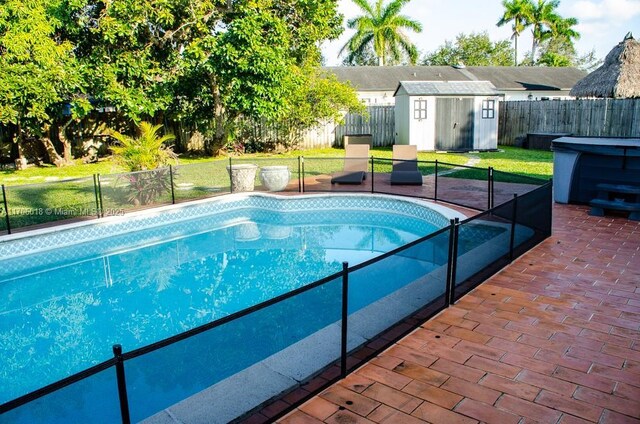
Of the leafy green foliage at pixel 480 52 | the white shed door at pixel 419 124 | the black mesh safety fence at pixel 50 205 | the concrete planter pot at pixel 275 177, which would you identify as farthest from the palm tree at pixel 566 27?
the black mesh safety fence at pixel 50 205

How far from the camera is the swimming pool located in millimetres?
5668

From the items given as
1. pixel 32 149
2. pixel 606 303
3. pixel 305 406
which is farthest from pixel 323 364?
pixel 32 149

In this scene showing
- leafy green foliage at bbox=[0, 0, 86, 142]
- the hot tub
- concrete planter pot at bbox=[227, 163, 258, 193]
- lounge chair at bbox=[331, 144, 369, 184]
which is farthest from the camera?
leafy green foliage at bbox=[0, 0, 86, 142]

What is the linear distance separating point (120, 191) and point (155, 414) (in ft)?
25.8

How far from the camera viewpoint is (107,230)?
9.70 m

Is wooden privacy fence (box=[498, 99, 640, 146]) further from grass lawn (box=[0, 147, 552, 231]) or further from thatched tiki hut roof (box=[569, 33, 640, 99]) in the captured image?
grass lawn (box=[0, 147, 552, 231])

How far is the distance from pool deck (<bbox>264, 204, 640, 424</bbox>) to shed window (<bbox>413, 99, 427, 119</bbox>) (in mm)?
14804

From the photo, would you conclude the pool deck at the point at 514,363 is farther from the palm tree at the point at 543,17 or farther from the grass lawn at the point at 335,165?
the palm tree at the point at 543,17

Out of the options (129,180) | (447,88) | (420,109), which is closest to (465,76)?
(447,88)

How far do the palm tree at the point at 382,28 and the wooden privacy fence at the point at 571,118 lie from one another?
Result: 1536 centimetres

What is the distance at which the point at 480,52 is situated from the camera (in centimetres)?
4875

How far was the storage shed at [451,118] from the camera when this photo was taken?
20156 millimetres

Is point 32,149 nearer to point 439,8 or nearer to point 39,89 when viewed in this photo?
point 39,89

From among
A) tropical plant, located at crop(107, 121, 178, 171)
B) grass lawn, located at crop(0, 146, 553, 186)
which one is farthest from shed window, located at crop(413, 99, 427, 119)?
tropical plant, located at crop(107, 121, 178, 171)
